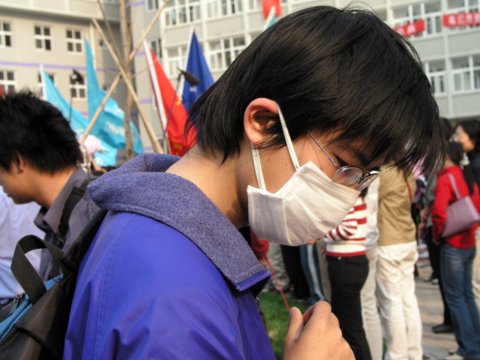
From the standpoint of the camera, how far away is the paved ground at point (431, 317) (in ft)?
17.8

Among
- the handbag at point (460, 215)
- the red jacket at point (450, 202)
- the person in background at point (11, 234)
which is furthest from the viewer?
the red jacket at point (450, 202)

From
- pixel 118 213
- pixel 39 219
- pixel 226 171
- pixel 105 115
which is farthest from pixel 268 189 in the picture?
pixel 105 115

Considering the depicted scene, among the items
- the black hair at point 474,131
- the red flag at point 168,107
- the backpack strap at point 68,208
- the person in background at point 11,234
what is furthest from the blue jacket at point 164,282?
the red flag at point 168,107

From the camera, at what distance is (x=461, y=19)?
25531 mm

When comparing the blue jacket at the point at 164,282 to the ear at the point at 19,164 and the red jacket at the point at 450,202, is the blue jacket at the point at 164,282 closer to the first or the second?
the ear at the point at 19,164

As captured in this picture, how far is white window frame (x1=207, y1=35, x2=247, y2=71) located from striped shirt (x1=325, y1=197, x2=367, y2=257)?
27.8 metres

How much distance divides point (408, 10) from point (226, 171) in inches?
1136

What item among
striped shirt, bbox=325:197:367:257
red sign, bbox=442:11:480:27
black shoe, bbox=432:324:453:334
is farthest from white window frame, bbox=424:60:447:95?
striped shirt, bbox=325:197:367:257

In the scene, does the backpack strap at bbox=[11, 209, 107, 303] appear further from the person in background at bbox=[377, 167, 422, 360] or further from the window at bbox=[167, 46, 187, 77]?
the window at bbox=[167, 46, 187, 77]

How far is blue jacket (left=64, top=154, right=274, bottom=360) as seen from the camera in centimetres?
92

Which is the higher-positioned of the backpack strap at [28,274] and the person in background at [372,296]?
the backpack strap at [28,274]

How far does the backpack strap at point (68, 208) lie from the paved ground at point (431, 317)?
3.90m

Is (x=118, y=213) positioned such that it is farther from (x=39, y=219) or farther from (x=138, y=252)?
(x=39, y=219)

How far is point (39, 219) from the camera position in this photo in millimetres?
2660
